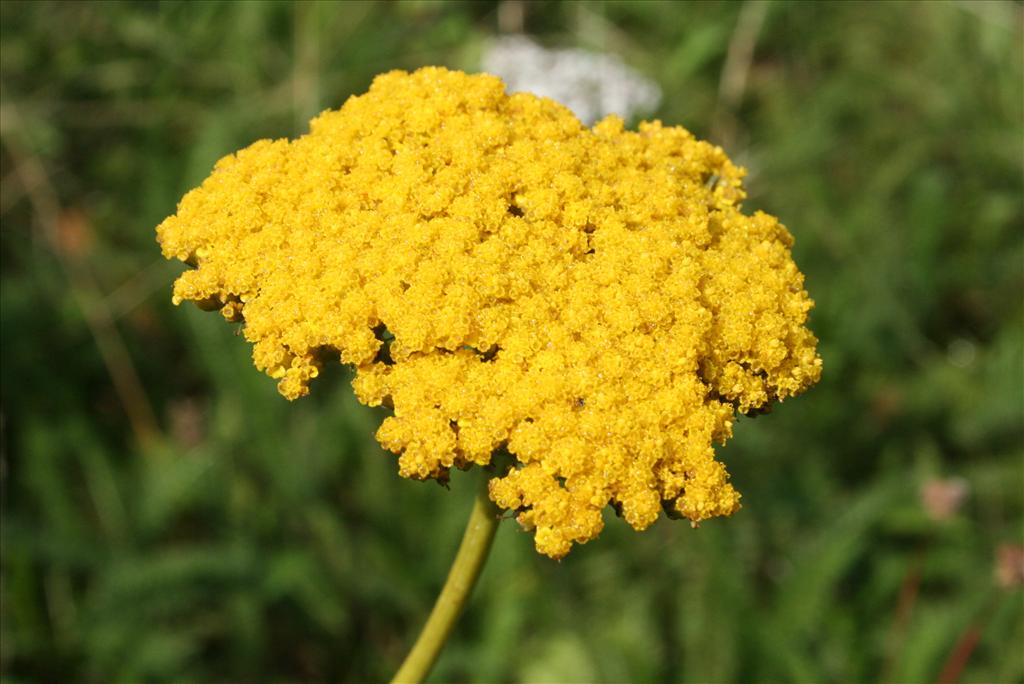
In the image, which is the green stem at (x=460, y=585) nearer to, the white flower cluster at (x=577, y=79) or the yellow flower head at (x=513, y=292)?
the yellow flower head at (x=513, y=292)

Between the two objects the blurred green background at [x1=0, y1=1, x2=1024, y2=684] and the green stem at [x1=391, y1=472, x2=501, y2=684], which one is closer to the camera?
the green stem at [x1=391, y1=472, x2=501, y2=684]

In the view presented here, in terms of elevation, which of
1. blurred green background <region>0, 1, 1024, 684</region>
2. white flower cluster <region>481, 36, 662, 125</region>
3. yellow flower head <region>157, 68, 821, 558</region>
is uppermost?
yellow flower head <region>157, 68, 821, 558</region>

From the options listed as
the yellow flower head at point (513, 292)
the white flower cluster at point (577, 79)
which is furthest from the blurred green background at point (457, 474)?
the yellow flower head at point (513, 292)

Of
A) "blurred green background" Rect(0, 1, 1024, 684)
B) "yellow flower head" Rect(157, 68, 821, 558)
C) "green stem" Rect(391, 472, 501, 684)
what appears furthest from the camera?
"blurred green background" Rect(0, 1, 1024, 684)

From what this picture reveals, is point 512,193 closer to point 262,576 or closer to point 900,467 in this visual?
point 262,576

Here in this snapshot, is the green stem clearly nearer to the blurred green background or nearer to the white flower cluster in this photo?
the blurred green background

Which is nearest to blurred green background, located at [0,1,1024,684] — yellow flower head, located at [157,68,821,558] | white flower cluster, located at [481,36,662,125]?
white flower cluster, located at [481,36,662,125]

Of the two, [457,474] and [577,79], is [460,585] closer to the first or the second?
[457,474]
